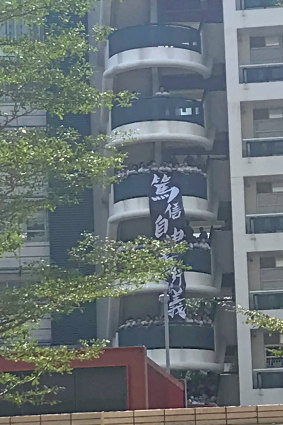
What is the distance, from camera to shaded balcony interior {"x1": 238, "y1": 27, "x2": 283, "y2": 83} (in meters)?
39.1

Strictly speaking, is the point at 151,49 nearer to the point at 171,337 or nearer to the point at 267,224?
the point at 267,224

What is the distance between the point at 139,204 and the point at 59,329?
716cm

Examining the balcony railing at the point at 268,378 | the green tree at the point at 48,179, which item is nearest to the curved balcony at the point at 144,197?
the balcony railing at the point at 268,378

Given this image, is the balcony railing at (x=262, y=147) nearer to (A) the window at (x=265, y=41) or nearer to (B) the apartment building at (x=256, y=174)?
(B) the apartment building at (x=256, y=174)

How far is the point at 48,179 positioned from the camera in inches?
733

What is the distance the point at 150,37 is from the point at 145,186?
4890 millimetres

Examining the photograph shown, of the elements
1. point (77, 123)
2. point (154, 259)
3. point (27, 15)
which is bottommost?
point (154, 259)

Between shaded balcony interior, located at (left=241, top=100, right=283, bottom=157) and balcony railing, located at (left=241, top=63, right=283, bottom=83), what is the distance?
2.41 feet

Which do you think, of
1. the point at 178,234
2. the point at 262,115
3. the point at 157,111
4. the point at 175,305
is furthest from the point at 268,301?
the point at 157,111

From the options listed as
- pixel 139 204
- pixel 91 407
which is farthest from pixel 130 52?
pixel 91 407

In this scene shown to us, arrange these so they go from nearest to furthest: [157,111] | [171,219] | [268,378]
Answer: [268,378] → [171,219] → [157,111]

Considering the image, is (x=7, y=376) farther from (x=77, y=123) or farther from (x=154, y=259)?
(x=77, y=123)

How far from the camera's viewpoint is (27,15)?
18562mm

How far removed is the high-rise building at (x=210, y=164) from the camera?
37.8 m
